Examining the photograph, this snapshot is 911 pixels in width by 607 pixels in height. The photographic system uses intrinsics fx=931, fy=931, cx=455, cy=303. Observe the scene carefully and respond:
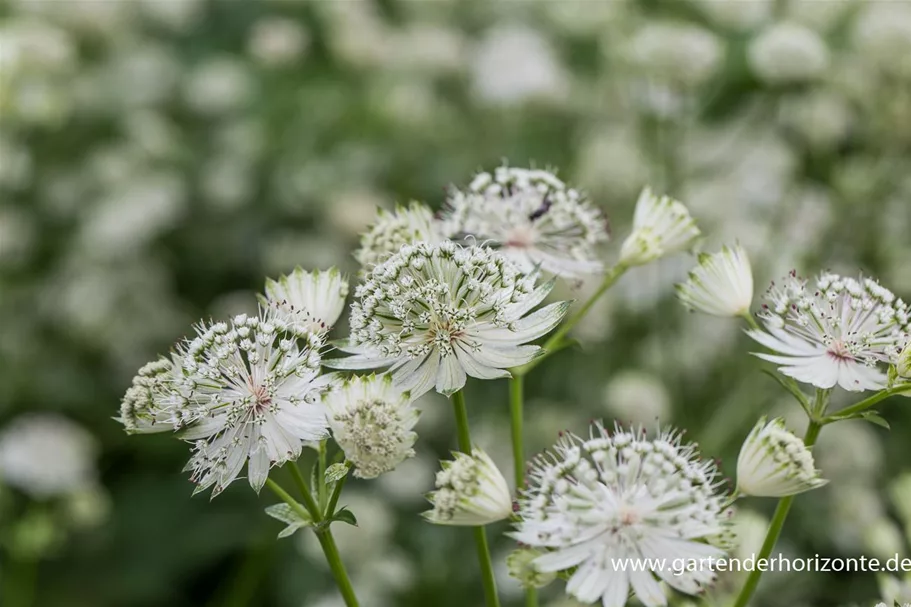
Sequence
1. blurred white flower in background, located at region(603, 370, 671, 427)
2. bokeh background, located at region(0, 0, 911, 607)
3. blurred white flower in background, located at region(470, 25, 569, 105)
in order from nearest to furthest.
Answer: blurred white flower in background, located at region(603, 370, 671, 427) → bokeh background, located at region(0, 0, 911, 607) → blurred white flower in background, located at region(470, 25, 569, 105)

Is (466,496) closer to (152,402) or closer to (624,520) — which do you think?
(624,520)

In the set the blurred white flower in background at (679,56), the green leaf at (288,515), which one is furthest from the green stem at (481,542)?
the blurred white flower in background at (679,56)

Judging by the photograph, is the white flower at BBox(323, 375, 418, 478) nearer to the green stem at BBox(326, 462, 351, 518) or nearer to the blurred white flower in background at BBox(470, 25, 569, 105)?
the green stem at BBox(326, 462, 351, 518)

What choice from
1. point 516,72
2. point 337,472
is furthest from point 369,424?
point 516,72

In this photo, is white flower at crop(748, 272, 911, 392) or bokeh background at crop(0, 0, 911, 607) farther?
bokeh background at crop(0, 0, 911, 607)

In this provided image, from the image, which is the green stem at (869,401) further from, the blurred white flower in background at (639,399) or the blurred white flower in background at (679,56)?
the blurred white flower in background at (679,56)

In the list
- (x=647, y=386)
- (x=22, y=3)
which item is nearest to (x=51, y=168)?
(x=22, y=3)

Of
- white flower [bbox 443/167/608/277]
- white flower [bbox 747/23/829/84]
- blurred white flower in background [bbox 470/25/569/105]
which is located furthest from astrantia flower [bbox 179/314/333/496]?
blurred white flower in background [bbox 470/25/569/105]
